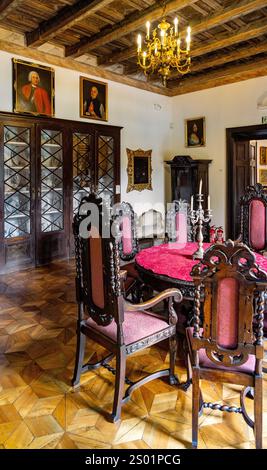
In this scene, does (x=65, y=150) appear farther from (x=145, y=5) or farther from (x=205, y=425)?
(x=205, y=425)

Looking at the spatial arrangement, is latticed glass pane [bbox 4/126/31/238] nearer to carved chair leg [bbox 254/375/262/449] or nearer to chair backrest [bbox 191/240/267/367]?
chair backrest [bbox 191/240/267/367]

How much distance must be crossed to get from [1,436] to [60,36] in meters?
5.31

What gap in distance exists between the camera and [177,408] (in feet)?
6.75

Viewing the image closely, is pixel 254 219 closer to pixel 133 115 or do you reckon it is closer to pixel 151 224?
pixel 151 224

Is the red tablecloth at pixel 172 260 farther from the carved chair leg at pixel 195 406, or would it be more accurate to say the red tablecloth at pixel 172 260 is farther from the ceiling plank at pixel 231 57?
the ceiling plank at pixel 231 57

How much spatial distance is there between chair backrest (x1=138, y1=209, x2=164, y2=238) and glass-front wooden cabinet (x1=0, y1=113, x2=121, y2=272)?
1.36 meters

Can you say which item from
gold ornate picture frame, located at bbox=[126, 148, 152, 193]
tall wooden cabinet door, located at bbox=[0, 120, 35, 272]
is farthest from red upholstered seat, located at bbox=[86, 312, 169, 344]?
gold ornate picture frame, located at bbox=[126, 148, 152, 193]

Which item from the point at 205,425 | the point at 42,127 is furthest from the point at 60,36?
the point at 205,425

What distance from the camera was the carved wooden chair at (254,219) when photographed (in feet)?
12.5

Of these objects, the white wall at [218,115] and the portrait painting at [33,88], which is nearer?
the portrait painting at [33,88]

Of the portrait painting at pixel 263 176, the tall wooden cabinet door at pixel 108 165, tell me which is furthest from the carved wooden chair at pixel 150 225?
the portrait painting at pixel 263 176

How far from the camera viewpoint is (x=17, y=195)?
5.16 meters

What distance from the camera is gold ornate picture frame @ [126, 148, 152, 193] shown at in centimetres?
697

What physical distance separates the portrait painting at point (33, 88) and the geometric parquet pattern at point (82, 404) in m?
3.43
